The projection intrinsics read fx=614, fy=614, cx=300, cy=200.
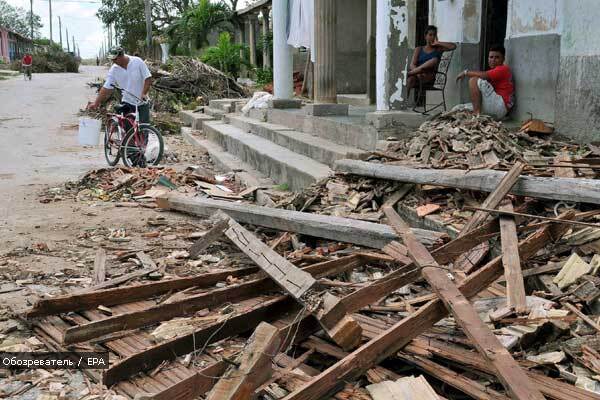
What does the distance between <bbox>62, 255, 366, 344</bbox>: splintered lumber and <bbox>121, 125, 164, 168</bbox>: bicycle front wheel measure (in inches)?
223

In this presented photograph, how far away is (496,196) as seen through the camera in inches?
169

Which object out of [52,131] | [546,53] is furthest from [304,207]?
[52,131]

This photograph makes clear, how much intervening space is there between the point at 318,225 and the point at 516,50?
3882mm

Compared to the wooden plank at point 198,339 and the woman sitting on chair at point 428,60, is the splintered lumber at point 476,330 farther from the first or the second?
the woman sitting on chair at point 428,60

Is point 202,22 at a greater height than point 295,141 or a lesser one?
greater

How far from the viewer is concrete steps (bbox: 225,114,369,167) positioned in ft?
24.4

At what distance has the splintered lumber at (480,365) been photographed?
256 cm

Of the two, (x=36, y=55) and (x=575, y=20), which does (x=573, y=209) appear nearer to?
(x=575, y=20)

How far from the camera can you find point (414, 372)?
2986 millimetres

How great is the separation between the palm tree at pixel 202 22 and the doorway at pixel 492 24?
2170 centimetres

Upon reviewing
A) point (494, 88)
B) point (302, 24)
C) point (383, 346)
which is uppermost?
point (302, 24)

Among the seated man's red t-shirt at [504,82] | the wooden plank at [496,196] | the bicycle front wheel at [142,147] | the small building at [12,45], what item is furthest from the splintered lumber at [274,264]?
the small building at [12,45]

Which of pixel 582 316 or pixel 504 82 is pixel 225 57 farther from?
pixel 582 316

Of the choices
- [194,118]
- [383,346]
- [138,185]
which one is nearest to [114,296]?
[383,346]
